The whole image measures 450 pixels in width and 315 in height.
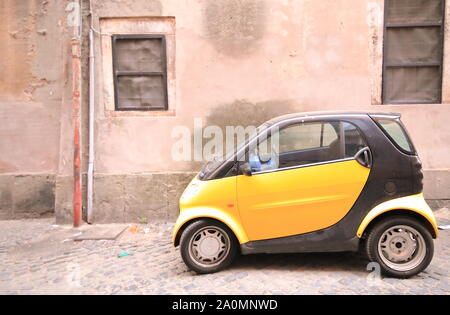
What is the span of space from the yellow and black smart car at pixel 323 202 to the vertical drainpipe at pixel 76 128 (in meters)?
2.85

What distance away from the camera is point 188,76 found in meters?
6.29

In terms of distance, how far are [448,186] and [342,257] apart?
3.15 m

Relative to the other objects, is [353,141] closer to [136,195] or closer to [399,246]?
[399,246]

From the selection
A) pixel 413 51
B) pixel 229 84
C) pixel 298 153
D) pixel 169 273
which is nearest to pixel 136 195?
pixel 169 273

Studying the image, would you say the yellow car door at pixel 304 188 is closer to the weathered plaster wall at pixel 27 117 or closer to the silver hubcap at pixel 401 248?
the silver hubcap at pixel 401 248

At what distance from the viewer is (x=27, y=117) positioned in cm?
663

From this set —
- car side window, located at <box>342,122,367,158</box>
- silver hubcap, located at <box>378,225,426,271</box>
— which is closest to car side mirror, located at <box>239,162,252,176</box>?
car side window, located at <box>342,122,367,158</box>

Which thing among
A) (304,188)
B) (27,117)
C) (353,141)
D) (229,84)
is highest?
(229,84)

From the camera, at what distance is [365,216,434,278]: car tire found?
3725 millimetres

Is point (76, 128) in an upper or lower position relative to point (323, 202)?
upper

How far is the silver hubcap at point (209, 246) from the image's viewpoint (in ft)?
12.9

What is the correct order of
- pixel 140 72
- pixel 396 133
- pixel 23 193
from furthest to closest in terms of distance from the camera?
pixel 23 193 → pixel 140 72 → pixel 396 133

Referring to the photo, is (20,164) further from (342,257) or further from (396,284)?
(396,284)

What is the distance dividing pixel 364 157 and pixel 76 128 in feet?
15.6
